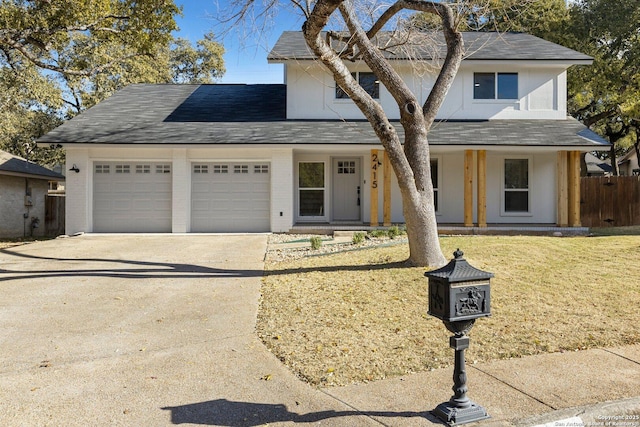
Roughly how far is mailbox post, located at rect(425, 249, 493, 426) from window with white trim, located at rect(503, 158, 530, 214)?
1403 cm

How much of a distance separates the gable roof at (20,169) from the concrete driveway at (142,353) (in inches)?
421

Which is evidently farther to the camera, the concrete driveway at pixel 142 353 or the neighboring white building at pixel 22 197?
the neighboring white building at pixel 22 197

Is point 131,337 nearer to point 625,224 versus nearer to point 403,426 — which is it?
point 403,426

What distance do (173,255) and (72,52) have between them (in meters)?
15.7

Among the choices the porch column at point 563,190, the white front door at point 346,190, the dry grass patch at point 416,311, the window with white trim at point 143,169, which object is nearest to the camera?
the dry grass patch at point 416,311

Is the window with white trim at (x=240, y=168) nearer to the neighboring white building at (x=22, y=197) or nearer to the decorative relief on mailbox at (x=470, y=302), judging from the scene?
the neighboring white building at (x=22, y=197)

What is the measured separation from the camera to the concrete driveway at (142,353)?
11.6 feet

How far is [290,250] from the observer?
11.6 m

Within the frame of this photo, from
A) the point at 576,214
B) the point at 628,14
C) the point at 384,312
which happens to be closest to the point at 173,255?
the point at 384,312

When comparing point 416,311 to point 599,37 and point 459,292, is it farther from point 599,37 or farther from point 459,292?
point 599,37

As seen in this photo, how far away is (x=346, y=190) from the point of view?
1678 centimetres

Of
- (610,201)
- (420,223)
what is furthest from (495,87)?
(420,223)

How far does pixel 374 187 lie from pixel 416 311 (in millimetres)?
9535

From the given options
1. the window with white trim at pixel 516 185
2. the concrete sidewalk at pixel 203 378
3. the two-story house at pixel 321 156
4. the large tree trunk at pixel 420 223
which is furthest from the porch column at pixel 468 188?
the concrete sidewalk at pixel 203 378
